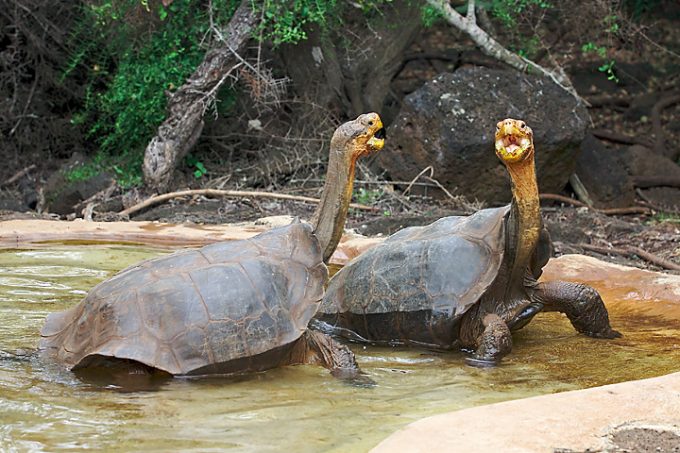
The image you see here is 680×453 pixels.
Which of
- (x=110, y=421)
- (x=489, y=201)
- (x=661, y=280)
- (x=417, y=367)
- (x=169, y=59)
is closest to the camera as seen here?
(x=110, y=421)

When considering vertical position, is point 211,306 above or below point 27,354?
above

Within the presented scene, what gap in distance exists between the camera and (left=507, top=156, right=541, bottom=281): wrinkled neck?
184 inches

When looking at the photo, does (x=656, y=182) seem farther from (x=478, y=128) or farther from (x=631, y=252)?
(x=631, y=252)

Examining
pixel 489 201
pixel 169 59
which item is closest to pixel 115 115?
pixel 169 59

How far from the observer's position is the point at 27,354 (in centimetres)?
439

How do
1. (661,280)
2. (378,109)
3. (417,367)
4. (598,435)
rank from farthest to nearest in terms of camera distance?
(378,109) → (661,280) → (417,367) → (598,435)

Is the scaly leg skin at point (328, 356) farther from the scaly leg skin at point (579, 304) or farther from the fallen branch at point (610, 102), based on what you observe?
the fallen branch at point (610, 102)

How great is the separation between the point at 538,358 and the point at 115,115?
8833 millimetres

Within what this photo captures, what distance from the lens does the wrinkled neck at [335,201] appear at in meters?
4.64

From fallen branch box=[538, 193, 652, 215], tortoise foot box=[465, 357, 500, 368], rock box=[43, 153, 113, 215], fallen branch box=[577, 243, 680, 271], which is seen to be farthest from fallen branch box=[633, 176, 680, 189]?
tortoise foot box=[465, 357, 500, 368]

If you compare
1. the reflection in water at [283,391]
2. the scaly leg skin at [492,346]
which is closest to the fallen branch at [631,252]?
the reflection in water at [283,391]

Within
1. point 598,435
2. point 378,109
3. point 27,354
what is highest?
point 378,109

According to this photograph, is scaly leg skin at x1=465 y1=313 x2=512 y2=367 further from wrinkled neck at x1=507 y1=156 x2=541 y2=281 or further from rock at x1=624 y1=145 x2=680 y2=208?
rock at x1=624 y1=145 x2=680 y2=208

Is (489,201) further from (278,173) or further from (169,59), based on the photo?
(169,59)
